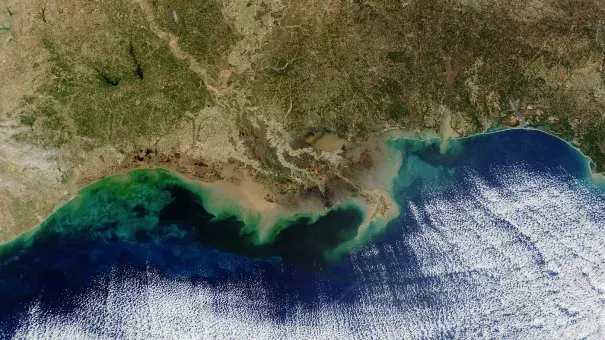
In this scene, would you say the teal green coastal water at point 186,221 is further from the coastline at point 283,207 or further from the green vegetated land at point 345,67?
the green vegetated land at point 345,67

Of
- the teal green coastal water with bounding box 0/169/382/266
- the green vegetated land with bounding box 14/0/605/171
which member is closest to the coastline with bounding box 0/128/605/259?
the teal green coastal water with bounding box 0/169/382/266

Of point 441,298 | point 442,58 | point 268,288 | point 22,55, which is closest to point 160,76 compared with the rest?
point 22,55

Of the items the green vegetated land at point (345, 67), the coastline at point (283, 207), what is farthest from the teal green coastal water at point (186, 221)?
the green vegetated land at point (345, 67)

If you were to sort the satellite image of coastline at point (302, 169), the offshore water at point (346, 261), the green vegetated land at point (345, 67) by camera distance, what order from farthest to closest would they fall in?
the green vegetated land at point (345, 67), the satellite image of coastline at point (302, 169), the offshore water at point (346, 261)

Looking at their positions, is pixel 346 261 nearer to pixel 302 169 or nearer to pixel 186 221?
pixel 302 169

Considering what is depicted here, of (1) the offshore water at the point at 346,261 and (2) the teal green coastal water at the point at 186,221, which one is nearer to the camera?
(1) the offshore water at the point at 346,261

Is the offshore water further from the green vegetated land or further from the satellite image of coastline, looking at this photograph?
the green vegetated land

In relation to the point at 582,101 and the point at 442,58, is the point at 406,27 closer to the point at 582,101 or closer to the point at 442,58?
the point at 442,58

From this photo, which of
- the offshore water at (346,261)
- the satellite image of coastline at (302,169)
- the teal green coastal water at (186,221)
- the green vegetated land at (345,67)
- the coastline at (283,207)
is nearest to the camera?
the offshore water at (346,261)
